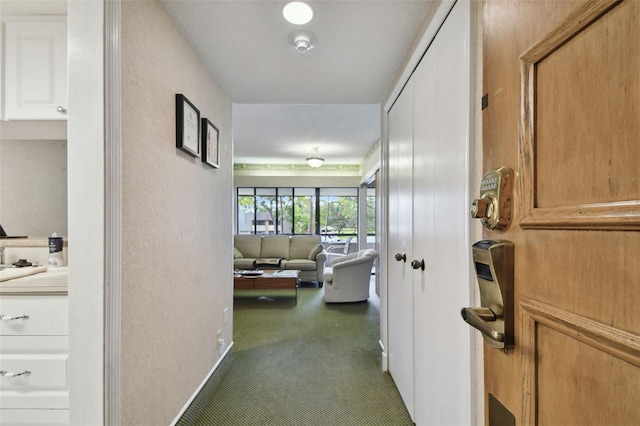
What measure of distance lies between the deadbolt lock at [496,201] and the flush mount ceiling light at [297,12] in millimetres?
1362

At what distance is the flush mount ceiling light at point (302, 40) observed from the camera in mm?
1692

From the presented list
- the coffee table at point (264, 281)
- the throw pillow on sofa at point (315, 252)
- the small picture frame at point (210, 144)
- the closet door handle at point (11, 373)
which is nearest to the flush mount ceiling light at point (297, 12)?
the small picture frame at point (210, 144)

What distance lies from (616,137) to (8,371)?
78.5 inches

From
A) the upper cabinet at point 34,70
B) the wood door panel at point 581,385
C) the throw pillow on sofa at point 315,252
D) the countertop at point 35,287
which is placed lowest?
the throw pillow on sofa at point 315,252

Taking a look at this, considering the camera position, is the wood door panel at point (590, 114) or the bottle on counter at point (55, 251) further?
the bottle on counter at point (55, 251)

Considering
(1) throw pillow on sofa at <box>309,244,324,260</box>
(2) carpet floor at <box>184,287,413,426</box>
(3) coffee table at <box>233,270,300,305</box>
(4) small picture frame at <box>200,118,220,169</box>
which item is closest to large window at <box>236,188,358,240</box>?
(1) throw pillow on sofa at <box>309,244,324,260</box>

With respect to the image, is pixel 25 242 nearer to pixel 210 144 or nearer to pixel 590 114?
pixel 210 144

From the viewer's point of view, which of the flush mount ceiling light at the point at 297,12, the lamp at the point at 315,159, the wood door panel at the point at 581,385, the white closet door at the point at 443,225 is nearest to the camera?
the wood door panel at the point at 581,385

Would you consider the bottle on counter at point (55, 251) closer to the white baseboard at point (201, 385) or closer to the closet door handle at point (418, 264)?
the white baseboard at point (201, 385)

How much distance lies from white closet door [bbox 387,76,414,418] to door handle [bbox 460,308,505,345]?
4.01 ft

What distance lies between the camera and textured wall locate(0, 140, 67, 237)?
185 centimetres

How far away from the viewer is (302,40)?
5.61 feet

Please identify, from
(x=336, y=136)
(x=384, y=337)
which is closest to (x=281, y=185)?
(x=336, y=136)

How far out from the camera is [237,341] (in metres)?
A: 2.94
